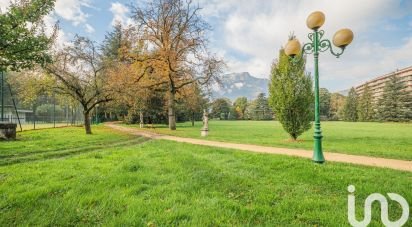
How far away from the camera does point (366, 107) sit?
77062 mm

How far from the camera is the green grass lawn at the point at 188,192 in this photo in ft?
12.9

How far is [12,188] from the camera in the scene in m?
→ 5.43

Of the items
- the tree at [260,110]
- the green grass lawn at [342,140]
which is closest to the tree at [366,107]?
the tree at [260,110]

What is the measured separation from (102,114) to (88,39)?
121ft

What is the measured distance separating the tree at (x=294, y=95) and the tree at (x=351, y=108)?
75808 mm

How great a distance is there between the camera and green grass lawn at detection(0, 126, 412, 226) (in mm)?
3941

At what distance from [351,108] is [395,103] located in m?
20.5

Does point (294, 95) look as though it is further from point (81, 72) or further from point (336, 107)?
point (336, 107)

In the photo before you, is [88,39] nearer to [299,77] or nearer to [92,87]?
[92,87]

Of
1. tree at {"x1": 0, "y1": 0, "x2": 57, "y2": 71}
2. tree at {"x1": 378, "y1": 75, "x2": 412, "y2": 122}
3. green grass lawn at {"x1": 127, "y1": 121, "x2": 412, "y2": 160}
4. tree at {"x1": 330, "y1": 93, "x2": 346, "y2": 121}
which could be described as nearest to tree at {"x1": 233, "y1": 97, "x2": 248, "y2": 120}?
tree at {"x1": 330, "y1": 93, "x2": 346, "y2": 121}

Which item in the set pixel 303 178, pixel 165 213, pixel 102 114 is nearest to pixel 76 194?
pixel 165 213

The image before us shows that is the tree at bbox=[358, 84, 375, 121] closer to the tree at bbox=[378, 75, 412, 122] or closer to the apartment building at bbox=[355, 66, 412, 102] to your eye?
the apartment building at bbox=[355, 66, 412, 102]

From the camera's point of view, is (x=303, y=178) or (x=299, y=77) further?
(x=299, y=77)

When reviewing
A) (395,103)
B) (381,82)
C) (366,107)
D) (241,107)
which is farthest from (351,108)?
(241,107)
